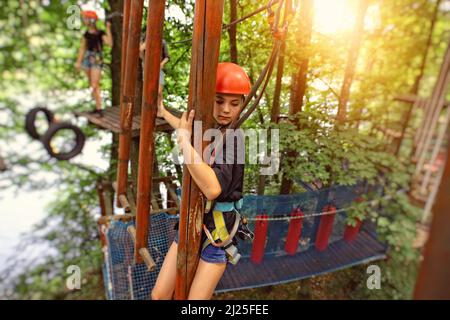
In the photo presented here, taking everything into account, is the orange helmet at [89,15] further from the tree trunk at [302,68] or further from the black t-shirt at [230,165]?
the black t-shirt at [230,165]

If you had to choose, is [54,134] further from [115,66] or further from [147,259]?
[115,66]

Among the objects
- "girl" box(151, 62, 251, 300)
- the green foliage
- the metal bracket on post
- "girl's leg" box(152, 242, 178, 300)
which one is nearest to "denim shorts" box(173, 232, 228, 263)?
"girl" box(151, 62, 251, 300)

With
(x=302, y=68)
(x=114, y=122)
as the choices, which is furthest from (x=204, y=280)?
(x=114, y=122)

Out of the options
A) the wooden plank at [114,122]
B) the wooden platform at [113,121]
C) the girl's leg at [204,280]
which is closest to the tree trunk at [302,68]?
the wooden plank at [114,122]

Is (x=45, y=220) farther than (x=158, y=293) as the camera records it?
Yes

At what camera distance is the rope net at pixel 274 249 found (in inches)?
130

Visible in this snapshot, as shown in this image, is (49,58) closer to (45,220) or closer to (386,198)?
(45,220)

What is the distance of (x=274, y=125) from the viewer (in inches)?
105

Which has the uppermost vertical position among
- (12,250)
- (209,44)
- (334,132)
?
(209,44)

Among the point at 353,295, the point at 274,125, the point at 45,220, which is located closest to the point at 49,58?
the point at 45,220

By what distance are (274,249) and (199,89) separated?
2.98 m

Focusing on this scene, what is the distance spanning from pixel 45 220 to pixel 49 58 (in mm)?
3746

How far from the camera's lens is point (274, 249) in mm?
3869

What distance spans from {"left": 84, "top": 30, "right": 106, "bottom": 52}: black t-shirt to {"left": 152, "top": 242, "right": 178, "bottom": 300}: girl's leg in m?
3.39
